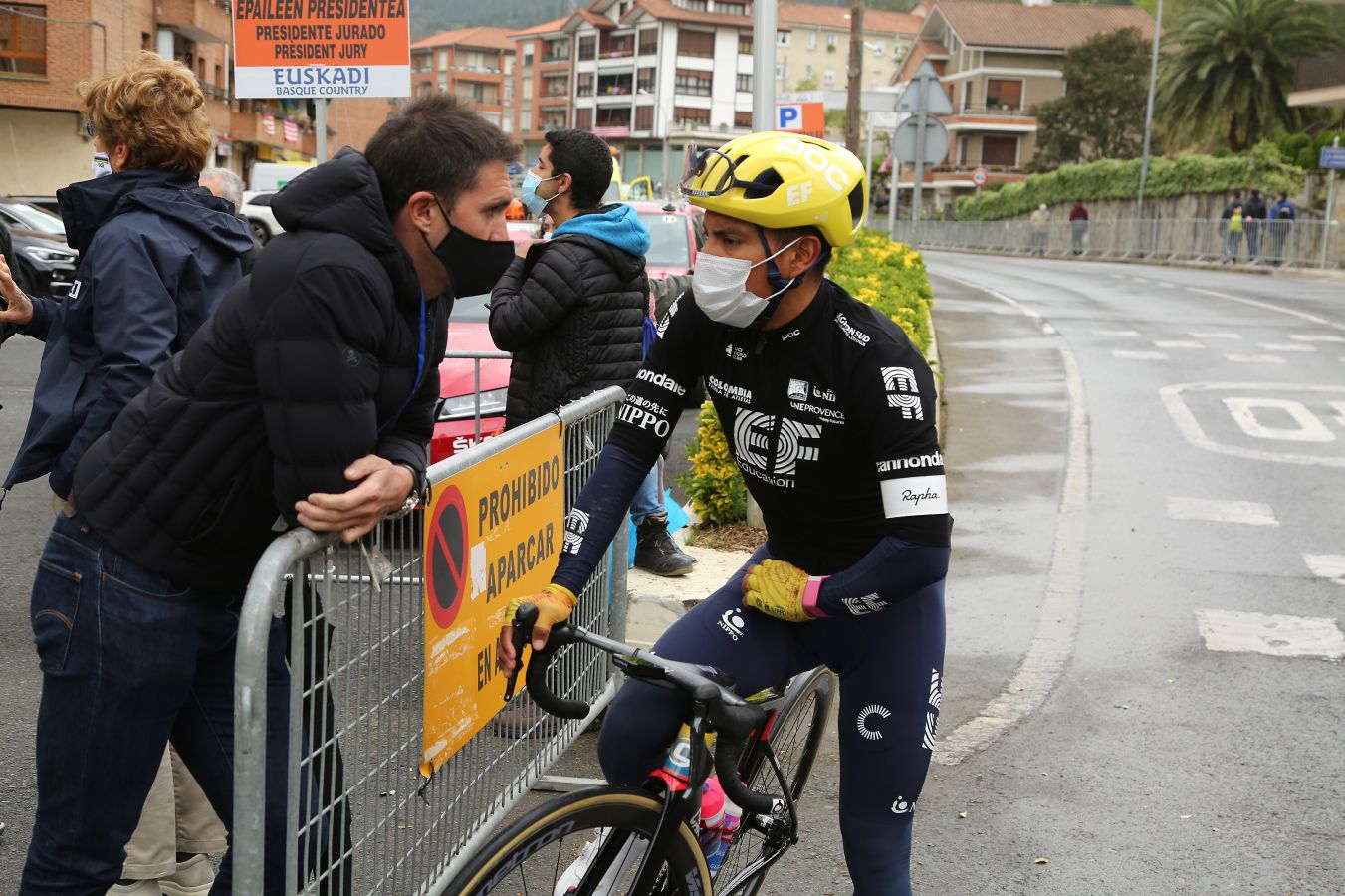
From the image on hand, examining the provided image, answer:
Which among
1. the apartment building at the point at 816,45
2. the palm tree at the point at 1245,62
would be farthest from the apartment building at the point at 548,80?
the palm tree at the point at 1245,62

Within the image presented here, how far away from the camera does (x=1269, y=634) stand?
6727mm

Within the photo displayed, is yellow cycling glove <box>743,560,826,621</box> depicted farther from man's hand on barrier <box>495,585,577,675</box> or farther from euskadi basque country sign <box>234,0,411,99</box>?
euskadi basque country sign <box>234,0,411,99</box>

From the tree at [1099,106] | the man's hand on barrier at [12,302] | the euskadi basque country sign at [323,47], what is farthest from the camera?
the tree at [1099,106]

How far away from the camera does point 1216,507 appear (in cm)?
927

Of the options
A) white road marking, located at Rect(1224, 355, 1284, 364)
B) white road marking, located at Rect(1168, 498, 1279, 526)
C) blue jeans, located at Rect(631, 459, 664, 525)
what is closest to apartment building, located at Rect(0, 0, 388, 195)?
white road marking, located at Rect(1224, 355, 1284, 364)

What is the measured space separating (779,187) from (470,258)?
68cm

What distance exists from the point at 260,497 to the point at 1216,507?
8.01 m

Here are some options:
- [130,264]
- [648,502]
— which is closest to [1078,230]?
[648,502]

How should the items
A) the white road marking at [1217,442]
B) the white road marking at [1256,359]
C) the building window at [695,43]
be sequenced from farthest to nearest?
1. the building window at [695,43]
2. the white road marking at [1256,359]
3. the white road marking at [1217,442]

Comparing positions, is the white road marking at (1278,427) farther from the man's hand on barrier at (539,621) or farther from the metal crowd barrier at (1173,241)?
the man's hand on barrier at (539,621)

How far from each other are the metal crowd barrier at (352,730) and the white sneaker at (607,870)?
25cm

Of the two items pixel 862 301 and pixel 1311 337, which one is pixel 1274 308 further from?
pixel 862 301

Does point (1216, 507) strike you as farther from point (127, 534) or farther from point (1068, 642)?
point (127, 534)

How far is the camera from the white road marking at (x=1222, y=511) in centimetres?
899
